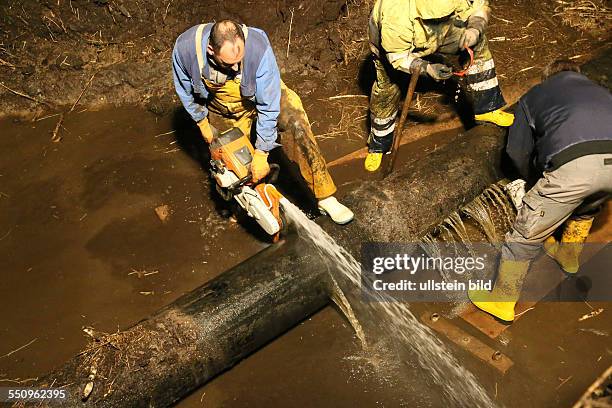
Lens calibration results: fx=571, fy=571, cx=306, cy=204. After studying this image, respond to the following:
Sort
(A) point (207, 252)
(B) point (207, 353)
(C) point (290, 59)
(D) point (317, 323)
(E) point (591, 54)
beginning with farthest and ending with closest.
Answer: (C) point (290, 59)
(E) point (591, 54)
(A) point (207, 252)
(D) point (317, 323)
(B) point (207, 353)

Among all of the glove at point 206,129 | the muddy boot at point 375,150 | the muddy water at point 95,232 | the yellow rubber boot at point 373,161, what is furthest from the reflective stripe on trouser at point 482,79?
the muddy water at point 95,232

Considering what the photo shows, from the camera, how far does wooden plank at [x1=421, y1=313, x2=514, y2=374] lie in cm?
386

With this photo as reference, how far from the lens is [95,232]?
196 inches

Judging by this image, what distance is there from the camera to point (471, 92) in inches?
191

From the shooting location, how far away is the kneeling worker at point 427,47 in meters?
4.23

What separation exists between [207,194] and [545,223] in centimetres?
286

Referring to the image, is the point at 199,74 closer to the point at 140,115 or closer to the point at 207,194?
the point at 207,194

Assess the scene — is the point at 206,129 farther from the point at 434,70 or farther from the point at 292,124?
the point at 434,70

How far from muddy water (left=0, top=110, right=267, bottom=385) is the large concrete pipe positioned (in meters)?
1.05

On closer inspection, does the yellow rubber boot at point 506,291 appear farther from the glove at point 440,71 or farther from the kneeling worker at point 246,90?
the glove at point 440,71

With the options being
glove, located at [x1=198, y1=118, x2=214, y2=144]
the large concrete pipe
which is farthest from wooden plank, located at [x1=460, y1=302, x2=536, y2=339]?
glove, located at [x1=198, y1=118, x2=214, y2=144]

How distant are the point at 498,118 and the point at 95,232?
3550mm

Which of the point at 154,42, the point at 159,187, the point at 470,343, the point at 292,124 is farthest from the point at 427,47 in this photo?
the point at 154,42

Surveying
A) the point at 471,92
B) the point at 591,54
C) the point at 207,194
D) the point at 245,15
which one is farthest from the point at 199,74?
the point at 591,54
